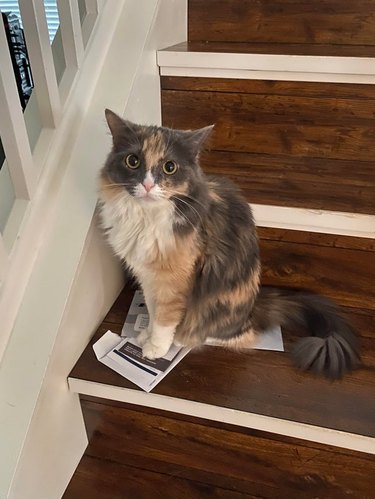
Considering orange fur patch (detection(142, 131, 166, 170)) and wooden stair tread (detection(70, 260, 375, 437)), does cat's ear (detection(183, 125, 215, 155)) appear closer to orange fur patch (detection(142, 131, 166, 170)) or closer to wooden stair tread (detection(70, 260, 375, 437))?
orange fur patch (detection(142, 131, 166, 170))

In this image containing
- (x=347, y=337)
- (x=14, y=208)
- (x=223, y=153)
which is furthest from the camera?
(x=223, y=153)

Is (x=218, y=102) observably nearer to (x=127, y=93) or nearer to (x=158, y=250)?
(x=127, y=93)

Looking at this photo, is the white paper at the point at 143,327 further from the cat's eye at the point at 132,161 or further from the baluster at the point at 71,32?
the baluster at the point at 71,32

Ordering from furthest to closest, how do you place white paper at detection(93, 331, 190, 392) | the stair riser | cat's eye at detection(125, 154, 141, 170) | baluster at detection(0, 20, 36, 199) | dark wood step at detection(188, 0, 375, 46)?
dark wood step at detection(188, 0, 375, 46), the stair riser, white paper at detection(93, 331, 190, 392), cat's eye at detection(125, 154, 141, 170), baluster at detection(0, 20, 36, 199)

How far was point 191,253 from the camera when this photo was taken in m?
1.04

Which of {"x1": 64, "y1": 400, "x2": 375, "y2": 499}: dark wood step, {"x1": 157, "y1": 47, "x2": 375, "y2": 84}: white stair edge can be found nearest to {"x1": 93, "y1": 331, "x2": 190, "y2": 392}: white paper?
{"x1": 64, "y1": 400, "x2": 375, "y2": 499}: dark wood step

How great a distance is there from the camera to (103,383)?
1.09 meters

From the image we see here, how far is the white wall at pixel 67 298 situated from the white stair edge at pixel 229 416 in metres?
0.09

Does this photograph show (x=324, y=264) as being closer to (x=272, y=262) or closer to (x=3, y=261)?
(x=272, y=262)

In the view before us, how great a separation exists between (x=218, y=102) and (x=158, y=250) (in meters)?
0.59

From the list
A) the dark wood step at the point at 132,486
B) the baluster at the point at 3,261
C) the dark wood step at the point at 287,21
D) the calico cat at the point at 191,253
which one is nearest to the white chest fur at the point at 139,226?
the calico cat at the point at 191,253

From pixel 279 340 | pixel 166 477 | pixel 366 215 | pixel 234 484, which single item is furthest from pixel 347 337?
pixel 166 477

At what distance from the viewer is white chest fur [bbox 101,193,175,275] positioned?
100 cm

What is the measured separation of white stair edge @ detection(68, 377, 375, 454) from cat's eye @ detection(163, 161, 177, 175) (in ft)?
1.62
